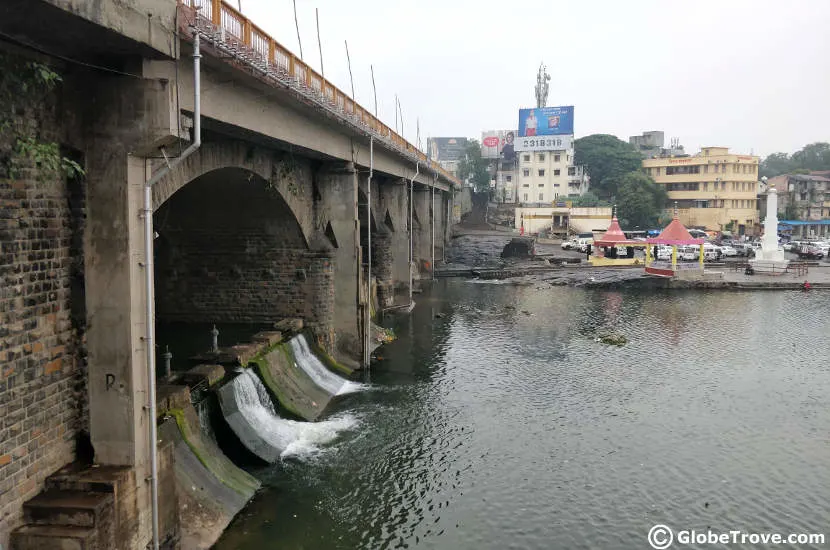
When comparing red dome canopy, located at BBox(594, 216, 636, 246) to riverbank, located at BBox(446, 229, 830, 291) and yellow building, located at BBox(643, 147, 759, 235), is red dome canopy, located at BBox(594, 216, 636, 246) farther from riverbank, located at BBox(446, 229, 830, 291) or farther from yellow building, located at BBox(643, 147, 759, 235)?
yellow building, located at BBox(643, 147, 759, 235)

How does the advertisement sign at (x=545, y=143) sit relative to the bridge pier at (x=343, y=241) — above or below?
above

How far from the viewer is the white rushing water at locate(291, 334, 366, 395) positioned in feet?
69.9

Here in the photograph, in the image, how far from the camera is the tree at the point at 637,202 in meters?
85.6

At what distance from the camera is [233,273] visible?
24.0 m

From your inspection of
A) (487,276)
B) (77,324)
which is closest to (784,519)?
→ (77,324)

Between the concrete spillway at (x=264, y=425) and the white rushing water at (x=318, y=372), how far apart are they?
8.96 feet

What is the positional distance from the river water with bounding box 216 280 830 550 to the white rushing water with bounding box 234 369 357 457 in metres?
0.50

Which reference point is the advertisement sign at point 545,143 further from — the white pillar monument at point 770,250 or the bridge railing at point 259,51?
the bridge railing at point 259,51

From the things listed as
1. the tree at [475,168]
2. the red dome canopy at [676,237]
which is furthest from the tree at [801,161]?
the red dome canopy at [676,237]

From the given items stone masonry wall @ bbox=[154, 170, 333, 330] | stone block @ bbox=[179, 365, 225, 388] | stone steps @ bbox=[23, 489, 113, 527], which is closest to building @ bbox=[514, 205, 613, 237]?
stone masonry wall @ bbox=[154, 170, 333, 330]

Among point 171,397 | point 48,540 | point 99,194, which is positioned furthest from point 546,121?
point 48,540

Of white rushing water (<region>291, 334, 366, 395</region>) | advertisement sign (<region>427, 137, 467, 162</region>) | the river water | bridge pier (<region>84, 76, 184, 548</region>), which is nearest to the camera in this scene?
bridge pier (<region>84, 76, 184, 548</region>)

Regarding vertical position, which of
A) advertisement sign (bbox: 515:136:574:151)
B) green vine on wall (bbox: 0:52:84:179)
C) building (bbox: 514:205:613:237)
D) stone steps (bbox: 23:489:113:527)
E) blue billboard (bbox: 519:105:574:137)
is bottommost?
stone steps (bbox: 23:489:113:527)

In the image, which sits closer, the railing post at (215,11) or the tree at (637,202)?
the railing post at (215,11)
